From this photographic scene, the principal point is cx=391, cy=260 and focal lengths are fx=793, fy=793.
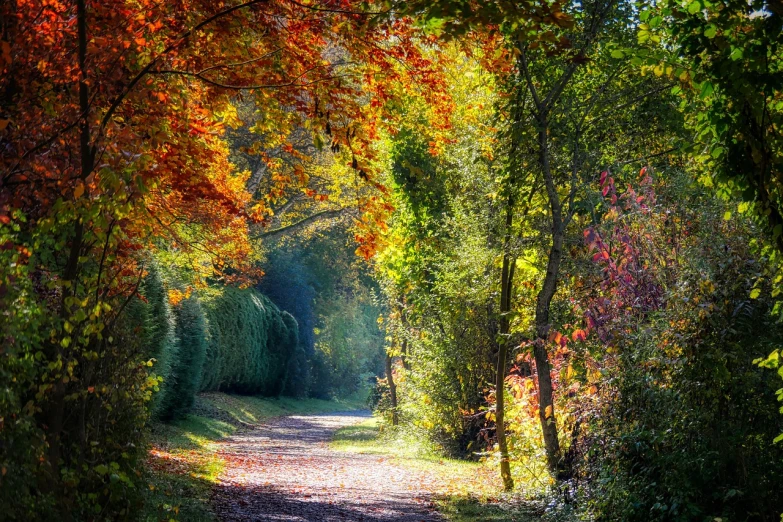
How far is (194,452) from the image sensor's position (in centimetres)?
1684

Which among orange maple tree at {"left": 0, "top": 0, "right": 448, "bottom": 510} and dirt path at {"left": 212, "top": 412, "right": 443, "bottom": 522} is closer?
orange maple tree at {"left": 0, "top": 0, "right": 448, "bottom": 510}

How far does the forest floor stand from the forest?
12 cm

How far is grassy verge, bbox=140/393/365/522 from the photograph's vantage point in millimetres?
8891

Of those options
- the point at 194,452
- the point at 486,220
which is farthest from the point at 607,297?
the point at 194,452

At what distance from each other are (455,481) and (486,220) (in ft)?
16.6

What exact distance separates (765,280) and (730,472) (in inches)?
69.6

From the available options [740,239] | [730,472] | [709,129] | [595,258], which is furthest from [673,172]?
[709,129]

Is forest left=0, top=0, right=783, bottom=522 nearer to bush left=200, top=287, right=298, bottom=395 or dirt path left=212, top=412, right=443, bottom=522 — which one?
dirt path left=212, top=412, right=443, bottom=522

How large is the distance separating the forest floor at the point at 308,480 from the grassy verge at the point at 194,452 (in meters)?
0.03

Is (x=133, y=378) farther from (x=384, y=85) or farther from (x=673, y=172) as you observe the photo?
(x=673, y=172)

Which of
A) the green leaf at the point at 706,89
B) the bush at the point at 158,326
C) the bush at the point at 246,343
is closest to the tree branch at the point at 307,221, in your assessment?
the bush at the point at 246,343

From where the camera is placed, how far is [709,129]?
206 inches

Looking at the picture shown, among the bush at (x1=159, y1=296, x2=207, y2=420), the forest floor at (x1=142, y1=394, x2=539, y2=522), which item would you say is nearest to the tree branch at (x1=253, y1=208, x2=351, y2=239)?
the bush at (x1=159, y1=296, x2=207, y2=420)

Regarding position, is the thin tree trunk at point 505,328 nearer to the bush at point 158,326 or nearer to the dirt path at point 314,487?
the dirt path at point 314,487
